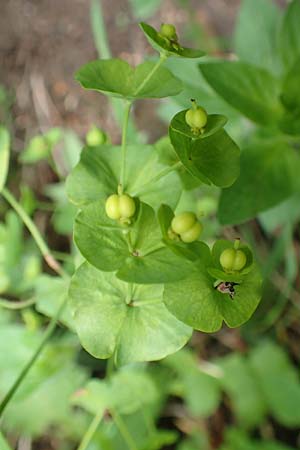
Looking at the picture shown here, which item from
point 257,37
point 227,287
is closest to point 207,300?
point 227,287

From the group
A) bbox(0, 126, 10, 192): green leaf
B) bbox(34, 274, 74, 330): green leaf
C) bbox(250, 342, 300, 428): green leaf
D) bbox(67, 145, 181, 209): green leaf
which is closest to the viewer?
bbox(67, 145, 181, 209): green leaf

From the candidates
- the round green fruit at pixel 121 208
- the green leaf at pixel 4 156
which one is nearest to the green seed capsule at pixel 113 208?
the round green fruit at pixel 121 208

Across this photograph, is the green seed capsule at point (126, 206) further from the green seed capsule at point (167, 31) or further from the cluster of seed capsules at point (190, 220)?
the green seed capsule at point (167, 31)

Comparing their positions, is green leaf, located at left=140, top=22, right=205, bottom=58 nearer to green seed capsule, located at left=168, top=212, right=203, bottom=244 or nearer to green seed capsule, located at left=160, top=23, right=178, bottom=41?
green seed capsule, located at left=160, top=23, right=178, bottom=41

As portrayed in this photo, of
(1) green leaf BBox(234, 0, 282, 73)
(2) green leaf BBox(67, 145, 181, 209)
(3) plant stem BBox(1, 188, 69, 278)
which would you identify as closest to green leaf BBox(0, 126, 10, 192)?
(3) plant stem BBox(1, 188, 69, 278)

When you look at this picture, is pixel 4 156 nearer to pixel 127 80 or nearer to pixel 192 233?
pixel 127 80
